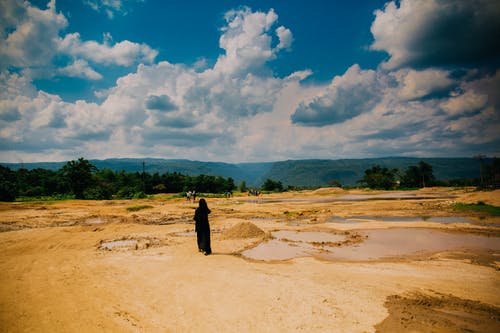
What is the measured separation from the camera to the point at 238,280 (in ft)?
23.0

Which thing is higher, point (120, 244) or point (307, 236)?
point (120, 244)

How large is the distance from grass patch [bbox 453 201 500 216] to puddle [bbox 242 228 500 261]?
414 inches

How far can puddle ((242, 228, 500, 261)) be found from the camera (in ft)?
33.2

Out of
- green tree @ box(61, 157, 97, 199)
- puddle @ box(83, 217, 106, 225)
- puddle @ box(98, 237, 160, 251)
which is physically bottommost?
puddle @ box(83, 217, 106, 225)

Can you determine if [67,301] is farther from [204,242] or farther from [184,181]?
[184,181]

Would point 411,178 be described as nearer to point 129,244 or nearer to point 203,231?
point 203,231

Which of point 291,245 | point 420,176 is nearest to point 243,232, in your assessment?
point 291,245

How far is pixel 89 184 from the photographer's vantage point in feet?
166

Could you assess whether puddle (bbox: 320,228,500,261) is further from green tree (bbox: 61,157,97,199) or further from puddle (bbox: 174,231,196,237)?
green tree (bbox: 61,157,97,199)

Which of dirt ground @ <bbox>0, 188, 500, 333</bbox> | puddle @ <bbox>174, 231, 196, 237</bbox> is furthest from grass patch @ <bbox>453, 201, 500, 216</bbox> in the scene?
puddle @ <bbox>174, 231, 196, 237</bbox>

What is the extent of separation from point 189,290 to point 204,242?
385 centimetres

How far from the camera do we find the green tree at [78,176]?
48.7m

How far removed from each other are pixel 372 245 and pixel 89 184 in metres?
52.8

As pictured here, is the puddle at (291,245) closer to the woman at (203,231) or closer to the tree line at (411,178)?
the woman at (203,231)
